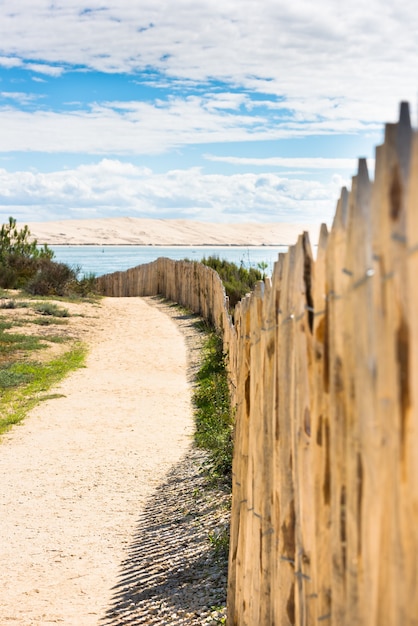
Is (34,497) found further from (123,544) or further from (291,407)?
(291,407)

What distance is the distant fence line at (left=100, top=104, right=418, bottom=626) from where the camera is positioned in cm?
178

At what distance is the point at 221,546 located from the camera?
5184mm

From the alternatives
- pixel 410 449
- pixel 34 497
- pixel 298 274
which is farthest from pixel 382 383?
pixel 34 497

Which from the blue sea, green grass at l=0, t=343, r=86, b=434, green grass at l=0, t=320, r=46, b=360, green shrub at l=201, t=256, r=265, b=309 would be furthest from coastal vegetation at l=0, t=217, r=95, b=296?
green grass at l=0, t=343, r=86, b=434

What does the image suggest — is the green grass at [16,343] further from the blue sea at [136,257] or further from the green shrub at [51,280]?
the green shrub at [51,280]

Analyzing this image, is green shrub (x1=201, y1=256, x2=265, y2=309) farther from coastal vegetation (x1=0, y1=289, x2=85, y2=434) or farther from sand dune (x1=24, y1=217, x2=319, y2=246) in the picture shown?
sand dune (x1=24, y1=217, x2=319, y2=246)

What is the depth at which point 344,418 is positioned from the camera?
88.0 inches

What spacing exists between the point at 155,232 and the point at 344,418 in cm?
14983

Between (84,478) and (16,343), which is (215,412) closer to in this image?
(84,478)

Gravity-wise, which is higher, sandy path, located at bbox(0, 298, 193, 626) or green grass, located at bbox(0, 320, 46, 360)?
green grass, located at bbox(0, 320, 46, 360)

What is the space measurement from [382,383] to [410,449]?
18 centimetres

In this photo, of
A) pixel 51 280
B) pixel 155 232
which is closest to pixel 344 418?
pixel 51 280

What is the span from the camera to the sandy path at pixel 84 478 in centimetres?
502

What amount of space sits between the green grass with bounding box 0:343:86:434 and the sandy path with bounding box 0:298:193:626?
221 mm
